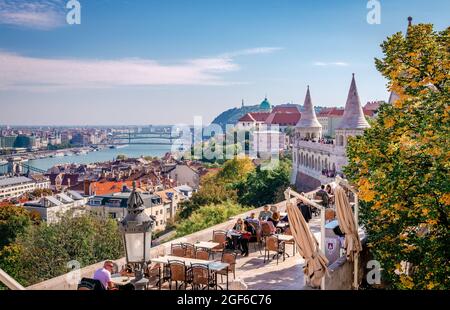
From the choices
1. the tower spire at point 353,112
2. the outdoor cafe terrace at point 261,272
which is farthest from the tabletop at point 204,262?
the tower spire at point 353,112

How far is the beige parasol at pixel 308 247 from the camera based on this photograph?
633 cm

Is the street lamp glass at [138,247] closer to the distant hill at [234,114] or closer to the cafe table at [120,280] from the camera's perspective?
the cafe table at [120,280]

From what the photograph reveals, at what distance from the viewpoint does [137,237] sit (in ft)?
14.6

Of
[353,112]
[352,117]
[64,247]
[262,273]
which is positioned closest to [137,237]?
[262,273]

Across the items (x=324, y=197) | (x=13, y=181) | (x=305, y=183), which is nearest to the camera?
(x=324, y=197)

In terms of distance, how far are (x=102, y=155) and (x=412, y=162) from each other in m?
159

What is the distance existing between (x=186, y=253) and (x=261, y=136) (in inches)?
2597

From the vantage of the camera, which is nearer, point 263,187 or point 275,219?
point 275,219

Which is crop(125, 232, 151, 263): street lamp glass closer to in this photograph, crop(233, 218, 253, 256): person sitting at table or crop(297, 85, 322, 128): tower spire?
crop(233, 218, 253, 256): person sitting at table

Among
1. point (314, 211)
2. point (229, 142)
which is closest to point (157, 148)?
point (229, 142)

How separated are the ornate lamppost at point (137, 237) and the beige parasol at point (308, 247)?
245 centimetres

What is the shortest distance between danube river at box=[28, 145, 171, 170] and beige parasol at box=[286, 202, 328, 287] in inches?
4705

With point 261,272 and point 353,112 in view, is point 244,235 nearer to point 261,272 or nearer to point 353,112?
point 261,272
